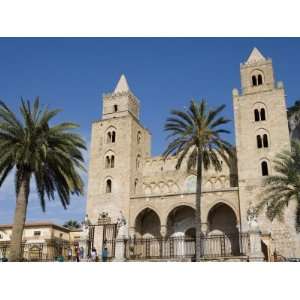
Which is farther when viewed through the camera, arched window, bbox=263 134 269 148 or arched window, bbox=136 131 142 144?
arched window, bbox=136 131 142 144

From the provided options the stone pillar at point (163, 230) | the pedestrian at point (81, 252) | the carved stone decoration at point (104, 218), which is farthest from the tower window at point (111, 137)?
the pedestrian at point (81, 252)

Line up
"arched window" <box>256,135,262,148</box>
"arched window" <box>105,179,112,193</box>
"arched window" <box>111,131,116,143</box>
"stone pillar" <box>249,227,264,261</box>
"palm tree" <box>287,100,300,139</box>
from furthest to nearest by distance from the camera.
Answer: "palm tree" <box>287,100,300,139</box>, "arched window" <box>111,131,116,143</box>, "arched window" <box>105,179,112,193</box>, "arched window" <box>256,135,262,148</box>, "stone pillar" <box>249,227,264,261</box>

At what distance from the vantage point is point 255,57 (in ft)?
118

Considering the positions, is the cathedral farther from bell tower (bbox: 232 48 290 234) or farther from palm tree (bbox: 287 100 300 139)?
palm tree (bbox: 287 100 300 139)

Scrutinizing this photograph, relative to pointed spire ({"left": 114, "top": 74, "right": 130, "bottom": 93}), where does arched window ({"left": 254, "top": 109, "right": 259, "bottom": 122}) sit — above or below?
below

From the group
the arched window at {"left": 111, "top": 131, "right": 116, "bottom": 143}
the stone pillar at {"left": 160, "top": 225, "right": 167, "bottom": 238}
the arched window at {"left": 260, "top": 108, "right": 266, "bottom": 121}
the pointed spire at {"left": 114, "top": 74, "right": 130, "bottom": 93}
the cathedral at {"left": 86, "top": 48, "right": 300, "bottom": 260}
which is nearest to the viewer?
the cathedral at {"left": 86, "top": 48, "right": 300, "bottom": 260}

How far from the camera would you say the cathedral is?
29578 millimetres

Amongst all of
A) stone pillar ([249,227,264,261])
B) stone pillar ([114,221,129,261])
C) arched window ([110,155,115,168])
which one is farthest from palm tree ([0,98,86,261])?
arched window ([110,155,115,168])

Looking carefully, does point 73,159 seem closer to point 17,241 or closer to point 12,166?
point 12,166

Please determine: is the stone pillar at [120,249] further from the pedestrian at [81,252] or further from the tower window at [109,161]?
the tower window at [109,161]

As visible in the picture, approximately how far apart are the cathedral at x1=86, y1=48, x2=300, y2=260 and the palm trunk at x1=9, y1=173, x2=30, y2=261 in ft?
46.1

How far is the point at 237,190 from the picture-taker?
30219 mm

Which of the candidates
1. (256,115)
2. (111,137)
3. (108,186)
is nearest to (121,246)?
(108,186)
